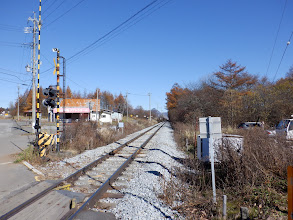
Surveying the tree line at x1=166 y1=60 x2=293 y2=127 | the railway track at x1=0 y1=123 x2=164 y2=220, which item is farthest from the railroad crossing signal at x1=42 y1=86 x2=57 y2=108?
the tree line at x1=166 y1=60 x2=293 y2=127

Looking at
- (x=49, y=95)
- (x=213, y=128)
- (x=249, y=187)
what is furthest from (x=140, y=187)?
(x=49, y=95)

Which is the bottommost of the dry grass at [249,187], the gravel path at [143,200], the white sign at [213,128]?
the gravel path at [143,200]

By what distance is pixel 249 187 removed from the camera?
217 inches

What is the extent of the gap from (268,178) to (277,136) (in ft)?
6.14

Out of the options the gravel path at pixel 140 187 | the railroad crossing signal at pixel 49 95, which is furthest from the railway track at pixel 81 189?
the railroad crossing signal at pixel 49 95

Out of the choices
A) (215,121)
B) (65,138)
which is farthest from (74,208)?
(65,138)

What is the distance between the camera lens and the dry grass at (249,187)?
4.93m

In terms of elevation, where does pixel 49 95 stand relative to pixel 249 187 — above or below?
above

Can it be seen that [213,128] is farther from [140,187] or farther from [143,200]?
[140,187]

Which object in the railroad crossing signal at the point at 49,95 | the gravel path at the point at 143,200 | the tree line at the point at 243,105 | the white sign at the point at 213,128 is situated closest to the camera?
the gravel path at the point at 143,200

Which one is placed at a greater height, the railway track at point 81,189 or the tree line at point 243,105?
the tree line at point 243,105

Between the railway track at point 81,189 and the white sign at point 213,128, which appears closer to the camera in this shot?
the railway track at point 81,189

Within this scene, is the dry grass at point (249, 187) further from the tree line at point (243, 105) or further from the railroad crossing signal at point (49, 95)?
the tree line at point (243, 105)

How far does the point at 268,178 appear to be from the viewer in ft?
18.4
